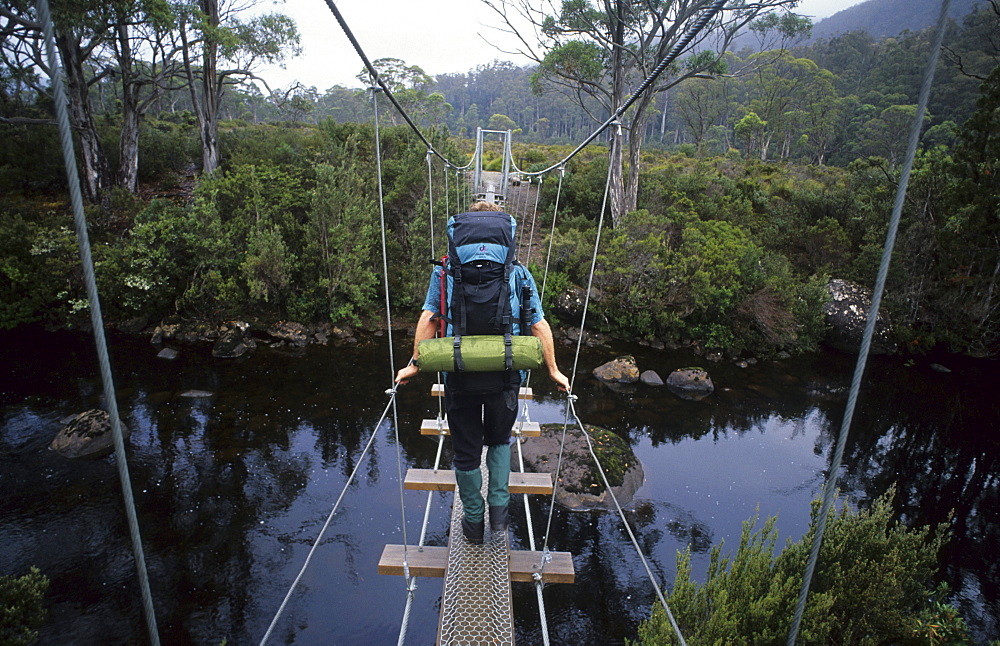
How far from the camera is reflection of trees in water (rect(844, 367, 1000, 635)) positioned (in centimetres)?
562

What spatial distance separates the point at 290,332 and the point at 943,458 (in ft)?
36.6

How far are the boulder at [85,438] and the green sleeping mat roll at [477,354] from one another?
20.7ft

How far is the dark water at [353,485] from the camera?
4.64 m

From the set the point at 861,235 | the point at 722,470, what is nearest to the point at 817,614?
the point at 722,470

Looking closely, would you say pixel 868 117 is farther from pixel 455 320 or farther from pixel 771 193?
pixel 455 320

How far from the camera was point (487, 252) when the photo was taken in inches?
87.6

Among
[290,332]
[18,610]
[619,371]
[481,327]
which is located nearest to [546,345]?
[481,327]

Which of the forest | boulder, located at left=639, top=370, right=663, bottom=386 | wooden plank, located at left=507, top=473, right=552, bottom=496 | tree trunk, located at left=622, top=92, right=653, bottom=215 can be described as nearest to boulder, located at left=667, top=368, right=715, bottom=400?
boulder, located at left=639, top=370, right=663, bottom=386

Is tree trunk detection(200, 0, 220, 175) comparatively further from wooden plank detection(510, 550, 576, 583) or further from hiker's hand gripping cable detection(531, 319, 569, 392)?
wooden plank detection(510, 550, 576, 583)

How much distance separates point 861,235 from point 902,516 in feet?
27.6

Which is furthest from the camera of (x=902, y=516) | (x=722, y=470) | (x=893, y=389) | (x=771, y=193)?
(x=771, y=193)

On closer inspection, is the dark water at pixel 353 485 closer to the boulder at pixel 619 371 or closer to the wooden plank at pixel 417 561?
the boulder at pixel 619 371

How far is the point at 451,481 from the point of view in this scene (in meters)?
3.17

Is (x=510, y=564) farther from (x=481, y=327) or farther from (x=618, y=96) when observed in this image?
(x=618, y=96)
